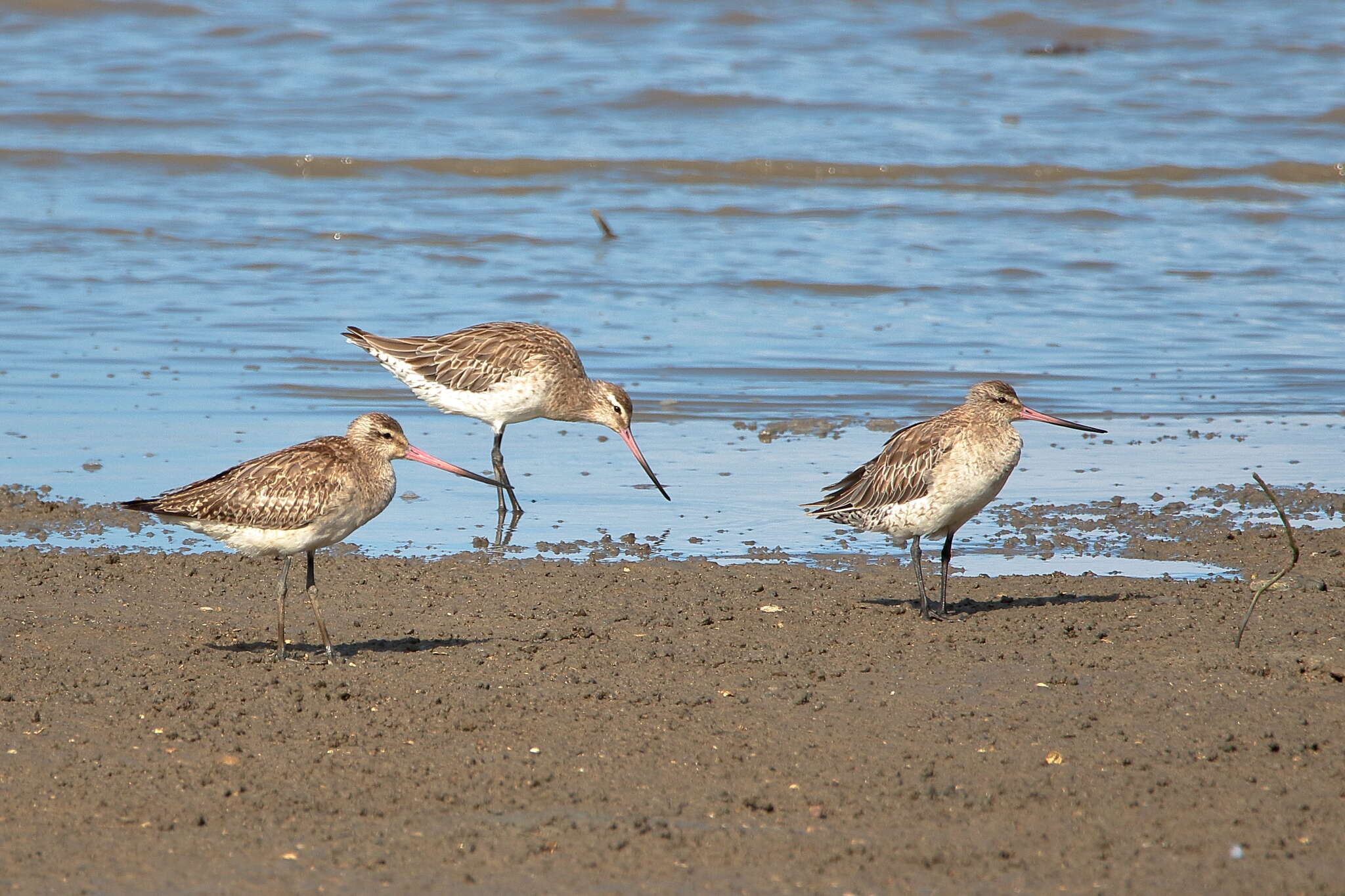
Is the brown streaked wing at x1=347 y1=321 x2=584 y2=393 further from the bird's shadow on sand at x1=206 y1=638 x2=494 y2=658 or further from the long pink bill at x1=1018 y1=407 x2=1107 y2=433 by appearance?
the bird's shadow on sand at x1=206 y1=638 x2=494 y2=658

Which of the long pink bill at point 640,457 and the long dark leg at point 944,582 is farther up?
the long dark leg at point 944,582

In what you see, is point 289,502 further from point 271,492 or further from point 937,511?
point 937,511

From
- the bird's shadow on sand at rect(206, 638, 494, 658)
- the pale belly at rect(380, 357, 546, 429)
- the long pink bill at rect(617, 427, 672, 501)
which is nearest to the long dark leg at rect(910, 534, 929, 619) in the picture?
the bird's shadow on sand at rect(206, 638, 494, 658)

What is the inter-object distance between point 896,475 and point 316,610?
2.50 m

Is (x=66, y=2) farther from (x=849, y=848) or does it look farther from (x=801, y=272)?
(x=849, y=848)

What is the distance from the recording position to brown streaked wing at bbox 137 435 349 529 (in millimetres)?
5898

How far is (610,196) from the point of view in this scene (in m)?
18.6

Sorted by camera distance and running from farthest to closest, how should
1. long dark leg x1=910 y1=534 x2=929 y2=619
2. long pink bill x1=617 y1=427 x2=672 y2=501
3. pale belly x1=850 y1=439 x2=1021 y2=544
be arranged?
long pink bill x1=617 y1=427 x2=672 y2=501, pale belly x1=850 y1=439 x2=1021 y2=544, long dark leg x1=910 y1=534 x2=929 y2=619

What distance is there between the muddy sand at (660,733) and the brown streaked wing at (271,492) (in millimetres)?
522

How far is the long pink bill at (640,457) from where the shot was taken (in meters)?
8.73

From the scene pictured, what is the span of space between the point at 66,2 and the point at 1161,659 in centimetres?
2556

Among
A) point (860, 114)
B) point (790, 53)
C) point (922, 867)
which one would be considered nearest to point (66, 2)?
point (790, 53)

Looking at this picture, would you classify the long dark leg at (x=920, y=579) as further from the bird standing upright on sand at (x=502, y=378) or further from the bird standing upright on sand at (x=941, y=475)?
the bird standing upright on sand at (x=502, y=378)

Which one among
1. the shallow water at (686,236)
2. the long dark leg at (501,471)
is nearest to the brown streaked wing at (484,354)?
the long dark leg at (501,471)
